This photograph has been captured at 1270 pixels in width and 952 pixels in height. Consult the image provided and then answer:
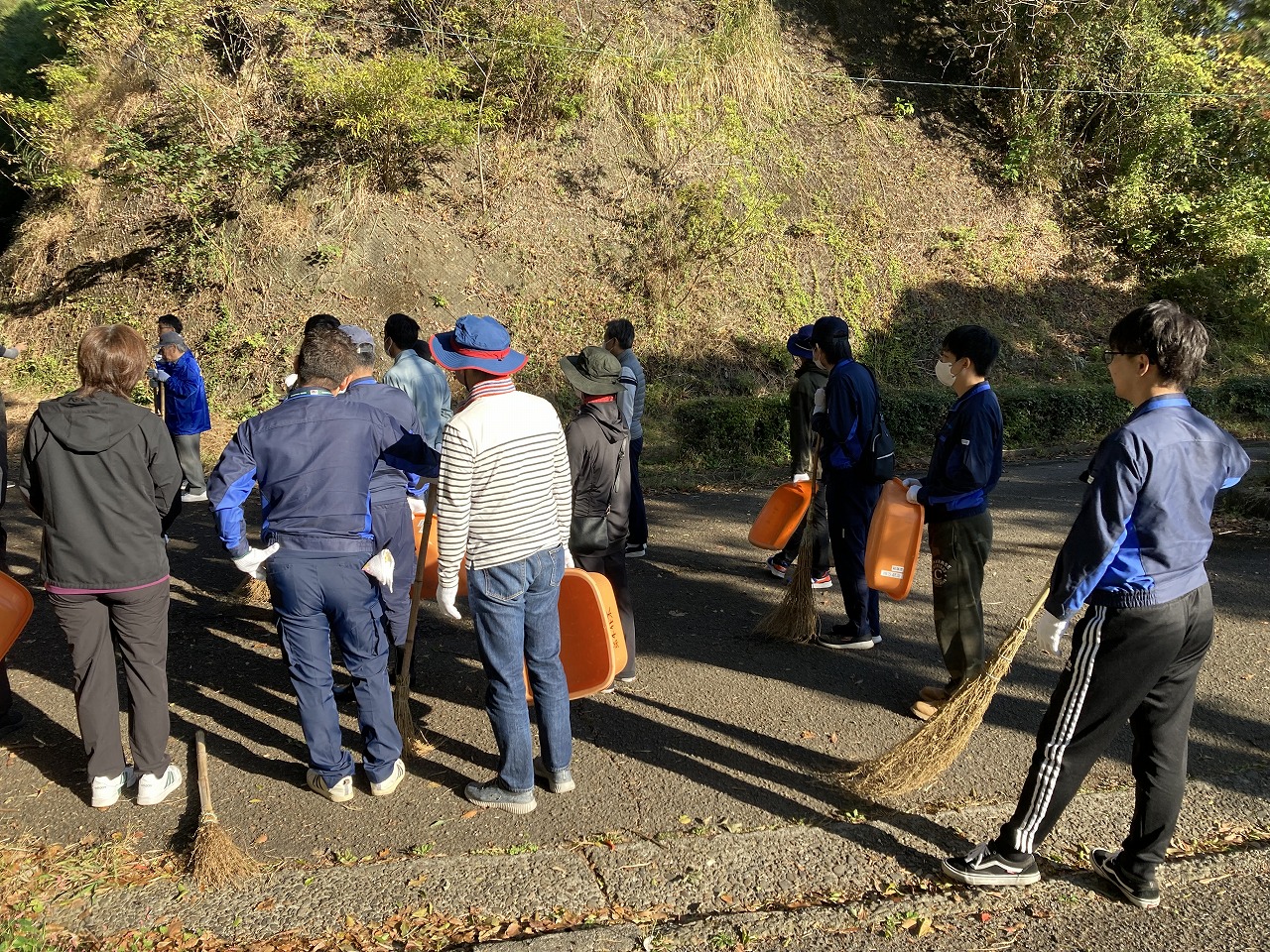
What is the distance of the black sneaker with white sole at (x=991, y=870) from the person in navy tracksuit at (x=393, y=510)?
9.12 feet

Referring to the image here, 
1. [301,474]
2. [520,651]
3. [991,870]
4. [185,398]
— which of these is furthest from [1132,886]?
[185,398]

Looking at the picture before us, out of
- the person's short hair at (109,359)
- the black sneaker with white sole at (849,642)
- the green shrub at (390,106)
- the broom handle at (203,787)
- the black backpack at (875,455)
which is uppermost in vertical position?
the green shrub at (390,106)

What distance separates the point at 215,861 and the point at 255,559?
111 cm

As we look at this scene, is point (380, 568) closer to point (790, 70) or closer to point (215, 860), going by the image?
point (215, 860)

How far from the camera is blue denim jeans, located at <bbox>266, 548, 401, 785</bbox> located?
3.63m

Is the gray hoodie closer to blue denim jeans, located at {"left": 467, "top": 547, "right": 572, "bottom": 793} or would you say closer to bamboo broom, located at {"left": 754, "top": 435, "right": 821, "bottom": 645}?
blue denim jeans, located at {"left": 467, "top": 547, "right": 572, "bottom": 793}

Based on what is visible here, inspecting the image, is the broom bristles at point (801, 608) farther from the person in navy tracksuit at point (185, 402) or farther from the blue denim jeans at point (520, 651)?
the person in navy tracksuit at point (185, 402)

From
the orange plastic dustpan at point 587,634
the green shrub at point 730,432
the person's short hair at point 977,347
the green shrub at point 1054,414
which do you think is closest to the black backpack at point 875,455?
the person's short hair at point 977,347

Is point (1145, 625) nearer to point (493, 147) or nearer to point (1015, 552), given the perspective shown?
point (1015, 552)

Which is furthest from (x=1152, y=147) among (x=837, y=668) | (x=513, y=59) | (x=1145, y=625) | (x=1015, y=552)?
(x=1145, y=625)

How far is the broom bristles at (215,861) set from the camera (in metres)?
3.27

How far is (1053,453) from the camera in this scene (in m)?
12.6

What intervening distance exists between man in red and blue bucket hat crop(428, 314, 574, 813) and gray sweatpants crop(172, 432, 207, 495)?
5.69m

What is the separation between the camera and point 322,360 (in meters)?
3.67
